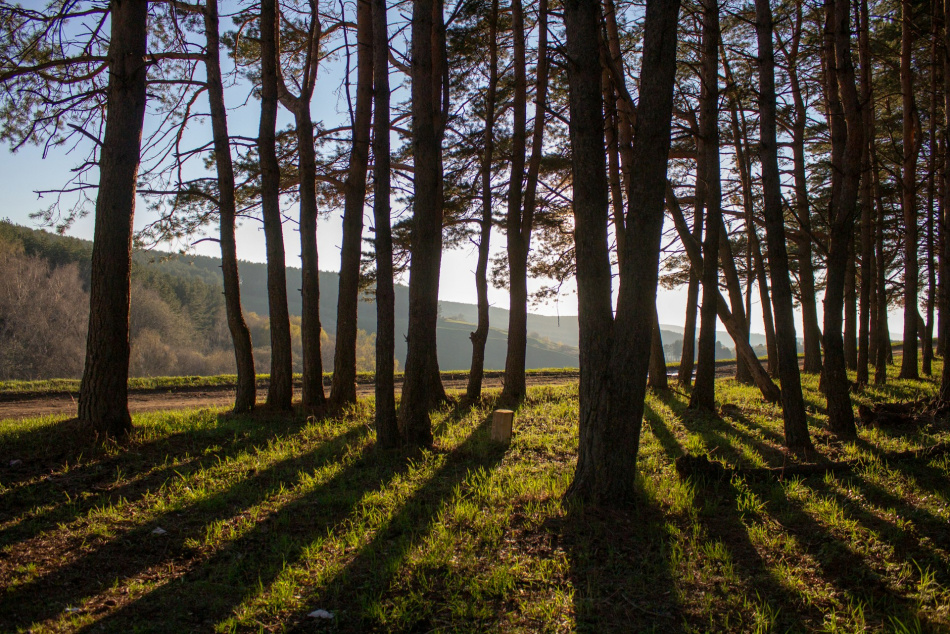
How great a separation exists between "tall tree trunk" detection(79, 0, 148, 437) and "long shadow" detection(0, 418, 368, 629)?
2404 millimetres

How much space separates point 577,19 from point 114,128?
583 cm

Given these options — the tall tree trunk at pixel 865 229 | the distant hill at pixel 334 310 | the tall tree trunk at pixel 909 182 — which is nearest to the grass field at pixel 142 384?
the tall tree trunk at pixel 865 229

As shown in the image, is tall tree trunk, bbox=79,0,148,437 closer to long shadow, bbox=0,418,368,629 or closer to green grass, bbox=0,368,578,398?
long shadow, bbox=0,418,368,629

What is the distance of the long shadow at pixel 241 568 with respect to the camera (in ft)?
9.79

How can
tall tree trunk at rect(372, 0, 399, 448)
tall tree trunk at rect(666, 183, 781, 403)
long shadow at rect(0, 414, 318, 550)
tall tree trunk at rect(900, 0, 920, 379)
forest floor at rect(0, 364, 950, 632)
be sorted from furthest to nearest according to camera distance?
tall tree trunk at rect(900, 0, 920, 379) < tall tree trunk at rect(666, 183, 781, 403) < tall tree trunk at rect(372, 0, 399, 448) < long shadow at rect(0, 414, 318, 550) < forest floor at rect(0, 364, 950, 632)

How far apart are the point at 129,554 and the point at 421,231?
450 cm

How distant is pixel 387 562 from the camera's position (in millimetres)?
3553

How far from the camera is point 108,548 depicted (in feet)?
12.6

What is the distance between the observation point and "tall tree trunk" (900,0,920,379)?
10023 millimetres

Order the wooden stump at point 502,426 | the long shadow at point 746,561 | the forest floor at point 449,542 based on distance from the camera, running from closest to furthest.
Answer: the long shadow at point 746,561 < the forest floor at point 449,542 < the wooden stump at point 502,426

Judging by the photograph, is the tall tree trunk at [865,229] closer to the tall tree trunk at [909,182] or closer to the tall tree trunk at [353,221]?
the tall tree trunk at [909,182]

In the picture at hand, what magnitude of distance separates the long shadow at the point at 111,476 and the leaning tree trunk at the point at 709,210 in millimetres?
6850

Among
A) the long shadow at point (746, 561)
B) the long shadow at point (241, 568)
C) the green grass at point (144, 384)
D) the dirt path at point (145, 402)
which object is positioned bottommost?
the long shadow at point (241, 568)

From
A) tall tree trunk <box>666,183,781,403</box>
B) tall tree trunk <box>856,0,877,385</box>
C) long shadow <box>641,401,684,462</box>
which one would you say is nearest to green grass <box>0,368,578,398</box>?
long shadow <box>641,401,684,462</box>
